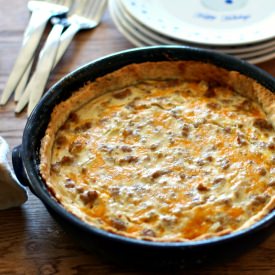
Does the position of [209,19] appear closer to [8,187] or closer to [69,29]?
[69,29]

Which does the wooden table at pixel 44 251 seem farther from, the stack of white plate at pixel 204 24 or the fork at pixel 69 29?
the stack of white plate at pixel 204 24

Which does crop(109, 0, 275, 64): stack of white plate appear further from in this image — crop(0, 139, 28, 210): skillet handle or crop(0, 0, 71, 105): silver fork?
crop(0, 139, 28, 210): skillet handle

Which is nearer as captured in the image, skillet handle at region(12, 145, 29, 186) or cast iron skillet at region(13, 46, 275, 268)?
cast iron skillet at region(13, 46, 275, 268)

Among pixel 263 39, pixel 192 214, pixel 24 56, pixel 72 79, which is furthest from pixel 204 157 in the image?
pixel 24 56

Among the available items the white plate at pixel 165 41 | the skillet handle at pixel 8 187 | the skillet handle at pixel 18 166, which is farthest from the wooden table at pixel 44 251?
the white plate at pixel 165 41

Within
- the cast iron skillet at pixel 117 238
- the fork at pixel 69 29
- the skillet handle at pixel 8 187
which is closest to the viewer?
the cast iron skillet at pixel 117 238

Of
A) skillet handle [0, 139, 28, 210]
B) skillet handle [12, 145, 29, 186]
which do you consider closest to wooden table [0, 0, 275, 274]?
skillet handle [0, 139, 28, 210]

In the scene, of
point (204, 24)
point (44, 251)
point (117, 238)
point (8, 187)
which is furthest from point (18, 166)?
point (204, 24)

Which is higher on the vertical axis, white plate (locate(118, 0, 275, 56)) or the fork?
white plate (locate(118, 0, 275, 56))
